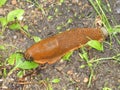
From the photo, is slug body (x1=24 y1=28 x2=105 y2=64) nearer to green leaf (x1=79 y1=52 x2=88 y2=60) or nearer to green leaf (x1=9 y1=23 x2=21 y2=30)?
green leaf (x1=79 y1=52 x2=88 y2=60)

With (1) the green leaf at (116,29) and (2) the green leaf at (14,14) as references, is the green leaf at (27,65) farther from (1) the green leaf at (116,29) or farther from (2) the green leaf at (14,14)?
(1) the green leaf at (116,29)

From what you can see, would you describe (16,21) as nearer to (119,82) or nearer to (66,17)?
(66,17)

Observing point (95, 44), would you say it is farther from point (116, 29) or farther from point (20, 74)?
point (20, 74)

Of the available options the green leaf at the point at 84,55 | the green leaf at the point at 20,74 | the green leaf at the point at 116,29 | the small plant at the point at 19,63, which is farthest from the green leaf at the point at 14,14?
the green leaf at the point at 116,29

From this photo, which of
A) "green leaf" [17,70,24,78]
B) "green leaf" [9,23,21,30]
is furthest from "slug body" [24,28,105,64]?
"green leaf" [9,23,21,30]

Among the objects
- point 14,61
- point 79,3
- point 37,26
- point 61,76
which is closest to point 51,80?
point 61,76

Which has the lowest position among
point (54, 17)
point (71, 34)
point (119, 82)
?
point (119, 82)

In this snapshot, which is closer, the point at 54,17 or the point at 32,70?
the point at 32,70
